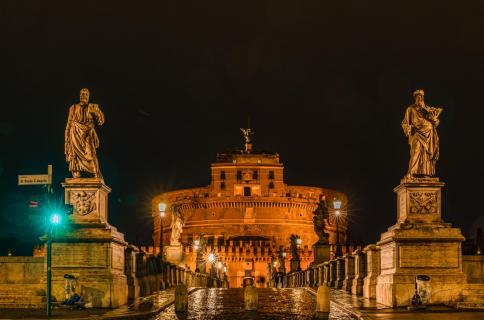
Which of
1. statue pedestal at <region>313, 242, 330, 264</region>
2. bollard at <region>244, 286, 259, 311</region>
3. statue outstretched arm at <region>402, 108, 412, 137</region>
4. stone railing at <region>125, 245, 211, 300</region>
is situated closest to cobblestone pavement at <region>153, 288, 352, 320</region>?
bollard at <region>244, 286, 259, 311</region>

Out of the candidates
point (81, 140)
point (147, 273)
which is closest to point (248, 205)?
point (147, 273)

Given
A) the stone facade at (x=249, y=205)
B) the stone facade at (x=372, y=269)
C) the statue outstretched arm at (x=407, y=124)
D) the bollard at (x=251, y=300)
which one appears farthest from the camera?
the stone facade at (x=249, y=205)

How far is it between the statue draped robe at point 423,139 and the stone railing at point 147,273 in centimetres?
764

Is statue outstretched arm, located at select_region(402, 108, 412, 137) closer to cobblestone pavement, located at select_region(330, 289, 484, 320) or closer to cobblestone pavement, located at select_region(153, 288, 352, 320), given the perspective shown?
cobblestone pavement, located at select_region(330, 289, 484, 320)

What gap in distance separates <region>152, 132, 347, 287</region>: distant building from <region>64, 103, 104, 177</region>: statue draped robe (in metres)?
119

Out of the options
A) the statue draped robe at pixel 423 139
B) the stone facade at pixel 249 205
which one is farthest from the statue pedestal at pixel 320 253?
the stone facade at pixel 249 205

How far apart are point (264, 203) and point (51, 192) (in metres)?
133

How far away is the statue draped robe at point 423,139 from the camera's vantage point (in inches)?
842

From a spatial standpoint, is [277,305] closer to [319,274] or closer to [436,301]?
[436,301]

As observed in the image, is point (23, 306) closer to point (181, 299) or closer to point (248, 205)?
point (181, 299)

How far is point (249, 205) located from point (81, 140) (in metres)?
130

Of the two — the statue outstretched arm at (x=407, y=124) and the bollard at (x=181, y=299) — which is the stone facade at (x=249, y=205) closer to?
the statue outstretched arm at (x=407, y=124)

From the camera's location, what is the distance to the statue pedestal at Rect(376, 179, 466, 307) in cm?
2050

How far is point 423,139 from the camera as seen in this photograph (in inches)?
844
